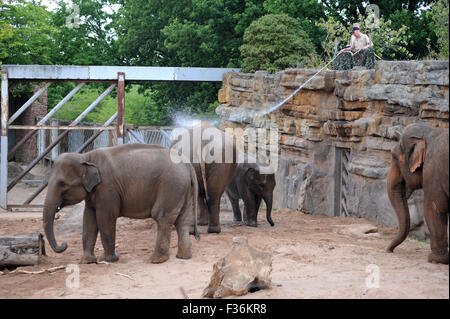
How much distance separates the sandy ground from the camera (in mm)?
7066

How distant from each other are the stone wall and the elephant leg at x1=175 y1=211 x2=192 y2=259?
12.4 ft

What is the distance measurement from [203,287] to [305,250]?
237 cm

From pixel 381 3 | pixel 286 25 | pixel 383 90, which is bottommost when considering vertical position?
pixel 383 90

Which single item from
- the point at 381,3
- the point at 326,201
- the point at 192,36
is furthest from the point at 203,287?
the point at 381,3

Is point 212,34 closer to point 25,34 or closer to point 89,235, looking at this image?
point 25,34

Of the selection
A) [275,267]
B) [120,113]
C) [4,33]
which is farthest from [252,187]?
[4,33]

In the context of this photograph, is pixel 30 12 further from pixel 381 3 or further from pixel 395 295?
pixel 395 295

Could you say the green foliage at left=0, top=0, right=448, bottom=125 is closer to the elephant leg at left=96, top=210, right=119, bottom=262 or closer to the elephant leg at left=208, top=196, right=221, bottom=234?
the elephant leg at left=208, top=196, right=221, bottom=234

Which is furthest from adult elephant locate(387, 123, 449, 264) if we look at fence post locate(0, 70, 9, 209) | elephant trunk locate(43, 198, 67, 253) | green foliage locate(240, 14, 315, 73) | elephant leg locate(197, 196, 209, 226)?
fence post locate(0, 70, 9, 209)

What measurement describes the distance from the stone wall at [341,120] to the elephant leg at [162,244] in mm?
4107

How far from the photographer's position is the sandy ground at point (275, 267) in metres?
7.07

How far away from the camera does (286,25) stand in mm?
17656

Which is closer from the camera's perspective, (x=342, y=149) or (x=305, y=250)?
(x=305, y=250)
